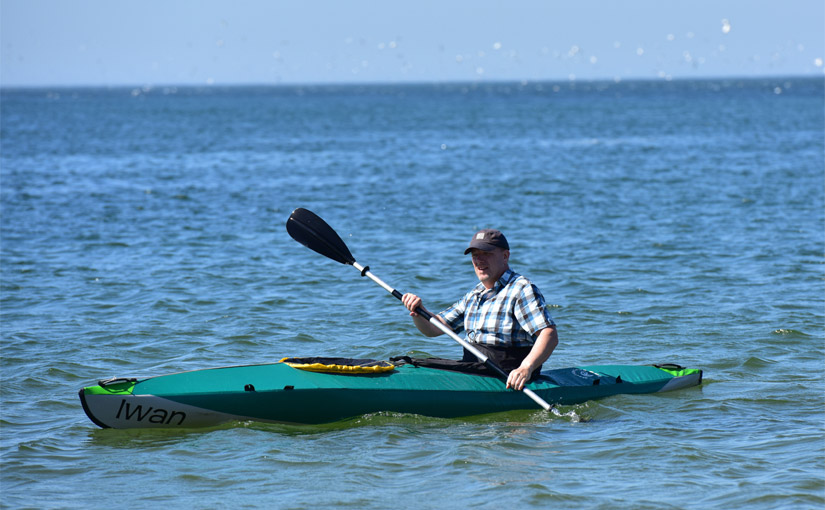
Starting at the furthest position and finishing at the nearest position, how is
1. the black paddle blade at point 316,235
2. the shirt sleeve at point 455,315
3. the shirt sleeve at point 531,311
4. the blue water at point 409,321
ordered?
the black paddle blade at point 316,235 < the shirt sleeve at point 455,315 < the shirt sleeve at point 531,311 < the blue water at point 409,321

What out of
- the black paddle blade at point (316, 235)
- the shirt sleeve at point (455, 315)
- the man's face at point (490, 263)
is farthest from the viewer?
the black paddle blade at point (316, 235)

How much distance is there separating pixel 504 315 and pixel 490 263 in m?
0.38

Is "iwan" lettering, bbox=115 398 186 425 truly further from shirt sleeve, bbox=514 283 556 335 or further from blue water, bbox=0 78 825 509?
shirt sleeve, bbox=514 283 556 335

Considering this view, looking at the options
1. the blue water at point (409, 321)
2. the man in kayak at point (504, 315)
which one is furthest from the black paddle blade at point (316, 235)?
the man in kayak at point (504, 315)

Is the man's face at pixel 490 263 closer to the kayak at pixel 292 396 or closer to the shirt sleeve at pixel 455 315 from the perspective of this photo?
the shirt sleeve at pixel 455 315

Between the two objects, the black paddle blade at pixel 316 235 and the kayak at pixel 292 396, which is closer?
the kayak at pixel 292 396

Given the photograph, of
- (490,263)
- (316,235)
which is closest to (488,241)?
(490,263)

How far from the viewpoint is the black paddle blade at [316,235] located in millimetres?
8164

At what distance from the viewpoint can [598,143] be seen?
1496 inches

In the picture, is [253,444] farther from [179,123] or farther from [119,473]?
[179,123]

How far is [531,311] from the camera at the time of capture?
6.48 meters

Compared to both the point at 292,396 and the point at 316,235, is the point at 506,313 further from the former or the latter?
the point at 316,235

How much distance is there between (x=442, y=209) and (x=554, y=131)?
2912 cm

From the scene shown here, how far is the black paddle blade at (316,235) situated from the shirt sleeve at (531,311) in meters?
2.08
